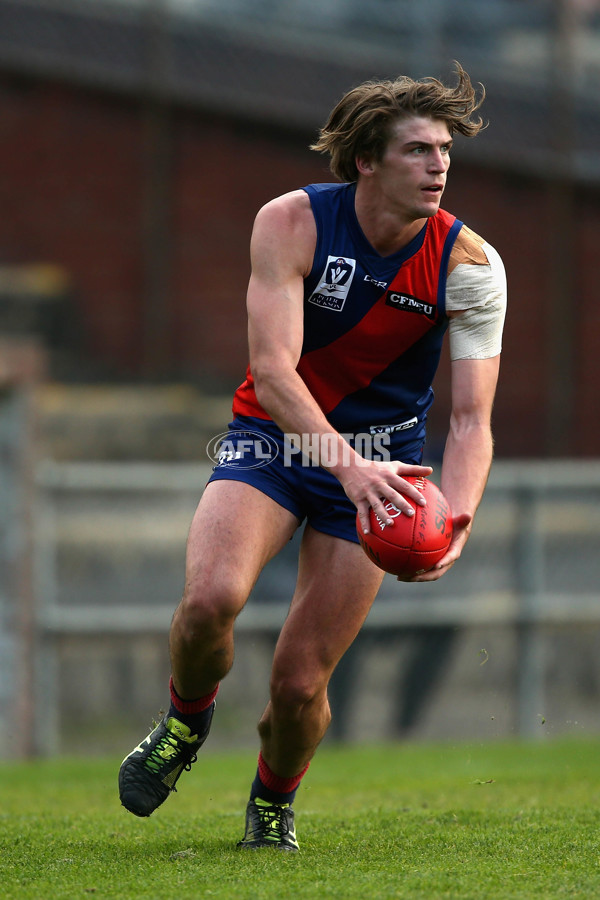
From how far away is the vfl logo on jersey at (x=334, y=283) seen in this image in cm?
470

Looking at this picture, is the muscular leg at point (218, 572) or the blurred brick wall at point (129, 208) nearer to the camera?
the muscular leg at point (218, 572)

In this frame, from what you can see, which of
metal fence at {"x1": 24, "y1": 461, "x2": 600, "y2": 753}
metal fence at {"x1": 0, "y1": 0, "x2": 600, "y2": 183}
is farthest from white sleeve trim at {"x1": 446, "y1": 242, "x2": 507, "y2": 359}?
metal fence at {"x1": 0, "y1": 0, "x2": 600, "y2": 183}

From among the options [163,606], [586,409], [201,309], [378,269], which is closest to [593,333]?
[586,409]

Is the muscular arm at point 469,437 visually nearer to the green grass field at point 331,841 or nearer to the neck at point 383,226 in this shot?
the neck at point 383,226

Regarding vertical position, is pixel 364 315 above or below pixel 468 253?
below

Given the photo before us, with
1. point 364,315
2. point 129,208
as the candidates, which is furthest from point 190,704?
point 129,208

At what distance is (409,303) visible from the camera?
15.6ft

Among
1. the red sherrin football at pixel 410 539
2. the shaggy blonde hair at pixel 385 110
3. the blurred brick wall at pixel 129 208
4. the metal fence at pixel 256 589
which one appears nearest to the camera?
the red sherrin football at pixel 410 539

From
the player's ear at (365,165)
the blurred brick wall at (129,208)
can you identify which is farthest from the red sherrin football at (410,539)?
the blurred brick wall at (129,208)

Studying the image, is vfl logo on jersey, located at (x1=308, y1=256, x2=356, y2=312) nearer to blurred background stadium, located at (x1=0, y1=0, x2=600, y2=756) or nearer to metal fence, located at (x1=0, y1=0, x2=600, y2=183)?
blurred background stadium, located at (x1=0, y1=0, x2=600, y2=756)

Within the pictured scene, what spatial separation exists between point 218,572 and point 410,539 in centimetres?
70

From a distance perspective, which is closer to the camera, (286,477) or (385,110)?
(385,110)

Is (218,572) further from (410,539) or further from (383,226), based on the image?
(383,226)

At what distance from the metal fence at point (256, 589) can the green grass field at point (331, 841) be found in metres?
1.53
